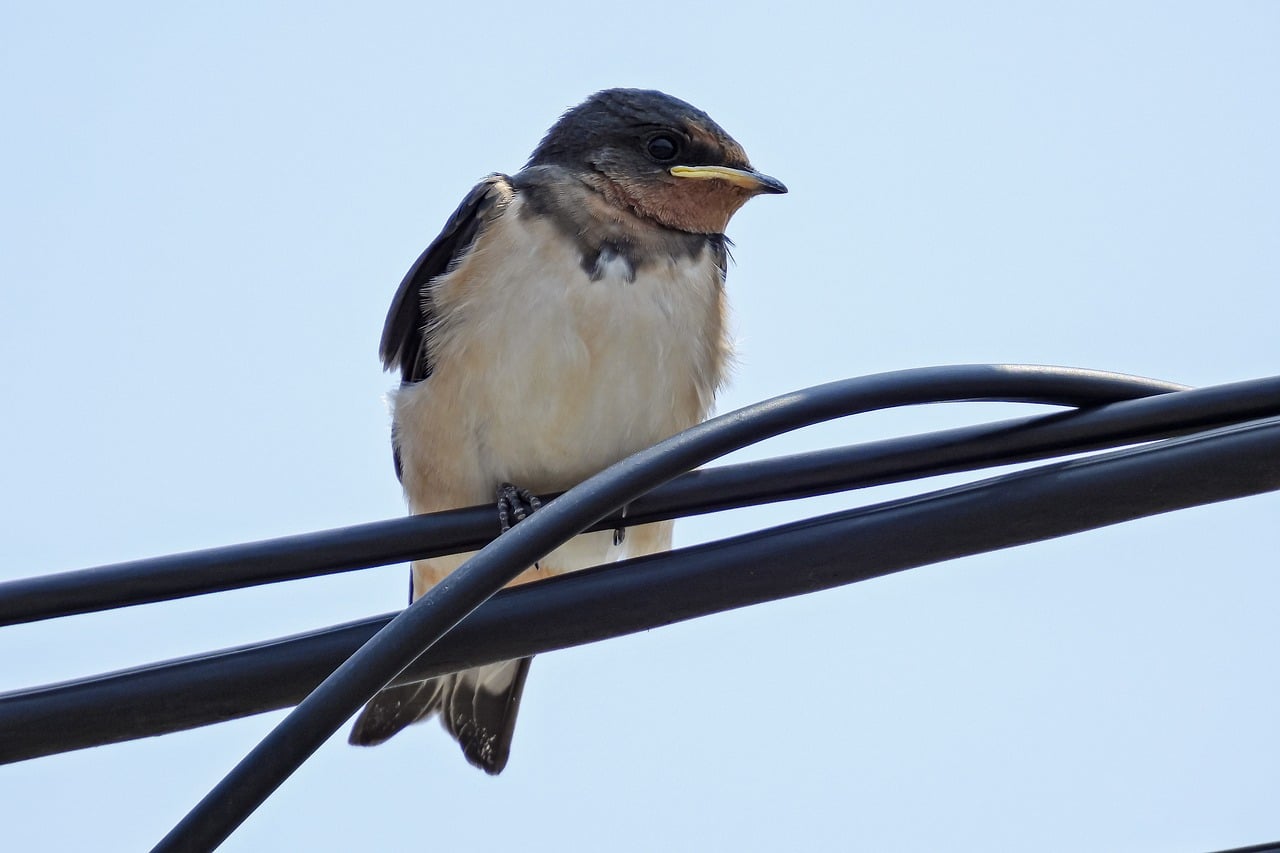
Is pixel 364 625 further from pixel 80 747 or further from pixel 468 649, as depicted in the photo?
pixel 80 747

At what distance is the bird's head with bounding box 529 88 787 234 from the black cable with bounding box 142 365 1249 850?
2426mm

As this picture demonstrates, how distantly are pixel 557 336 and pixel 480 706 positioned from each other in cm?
123

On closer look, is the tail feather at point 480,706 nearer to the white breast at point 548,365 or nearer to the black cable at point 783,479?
the white breast at point 548,365

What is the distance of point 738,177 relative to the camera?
478 cm

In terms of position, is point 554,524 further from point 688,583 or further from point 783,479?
point 783,479

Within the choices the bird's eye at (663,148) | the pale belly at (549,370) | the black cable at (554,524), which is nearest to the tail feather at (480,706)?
the pale belly at (549,370)

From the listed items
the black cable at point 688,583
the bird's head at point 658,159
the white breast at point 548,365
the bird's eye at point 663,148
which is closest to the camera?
the black cable at point 688,583

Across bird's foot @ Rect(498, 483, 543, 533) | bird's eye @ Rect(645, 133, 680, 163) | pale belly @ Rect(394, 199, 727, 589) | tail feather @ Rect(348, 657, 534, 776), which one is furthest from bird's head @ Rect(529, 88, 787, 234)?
tail feather @ Rect(348, 657, 534, 776)

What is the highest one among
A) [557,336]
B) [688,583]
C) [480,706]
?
[557,336]

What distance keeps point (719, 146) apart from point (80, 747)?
122 inches

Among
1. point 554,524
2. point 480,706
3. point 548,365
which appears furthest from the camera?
point 480,706

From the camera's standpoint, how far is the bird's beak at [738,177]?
4781 millimetres

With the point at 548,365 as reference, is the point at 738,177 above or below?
above

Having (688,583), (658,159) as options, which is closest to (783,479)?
Answer: (688,583)
